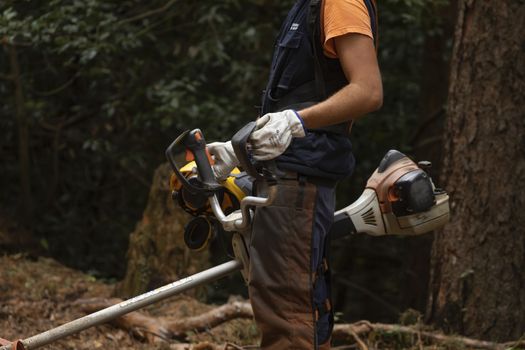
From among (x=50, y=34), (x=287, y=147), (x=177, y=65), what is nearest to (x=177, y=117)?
(x=177, y=65)

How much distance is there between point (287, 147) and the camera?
333 cm

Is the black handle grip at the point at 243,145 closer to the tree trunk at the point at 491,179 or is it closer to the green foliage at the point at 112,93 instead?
the tree trunk at the point at 491,179

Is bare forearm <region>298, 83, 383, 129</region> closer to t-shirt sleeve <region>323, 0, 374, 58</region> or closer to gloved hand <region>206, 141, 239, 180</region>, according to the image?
t-shirt sleeve <region>323, 0, 374, 58</region>

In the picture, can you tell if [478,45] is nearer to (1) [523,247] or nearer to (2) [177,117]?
(1) [523,247]

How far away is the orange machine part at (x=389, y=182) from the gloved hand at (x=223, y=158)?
63 cm

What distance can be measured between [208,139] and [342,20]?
13.9 ft

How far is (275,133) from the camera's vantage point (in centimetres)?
320

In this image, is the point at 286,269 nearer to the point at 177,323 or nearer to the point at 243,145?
the point at 243,145

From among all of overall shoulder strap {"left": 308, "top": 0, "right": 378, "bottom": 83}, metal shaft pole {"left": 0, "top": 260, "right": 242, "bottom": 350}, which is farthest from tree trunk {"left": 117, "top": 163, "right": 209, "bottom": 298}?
overall shoulder strap {"left": 308, "top": 0, "right": 378, "bottom": 83}

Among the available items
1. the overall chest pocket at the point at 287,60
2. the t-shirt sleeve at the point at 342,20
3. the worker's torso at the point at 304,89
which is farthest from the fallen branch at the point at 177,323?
the t-shirt sleeve at the point at 342,20

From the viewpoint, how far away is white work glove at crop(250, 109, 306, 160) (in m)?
3.21

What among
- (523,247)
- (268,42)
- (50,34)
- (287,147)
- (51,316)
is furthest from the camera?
(268,42)

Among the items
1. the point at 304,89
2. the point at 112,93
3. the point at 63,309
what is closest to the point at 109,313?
the point at 304,89

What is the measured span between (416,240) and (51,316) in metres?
4.83
